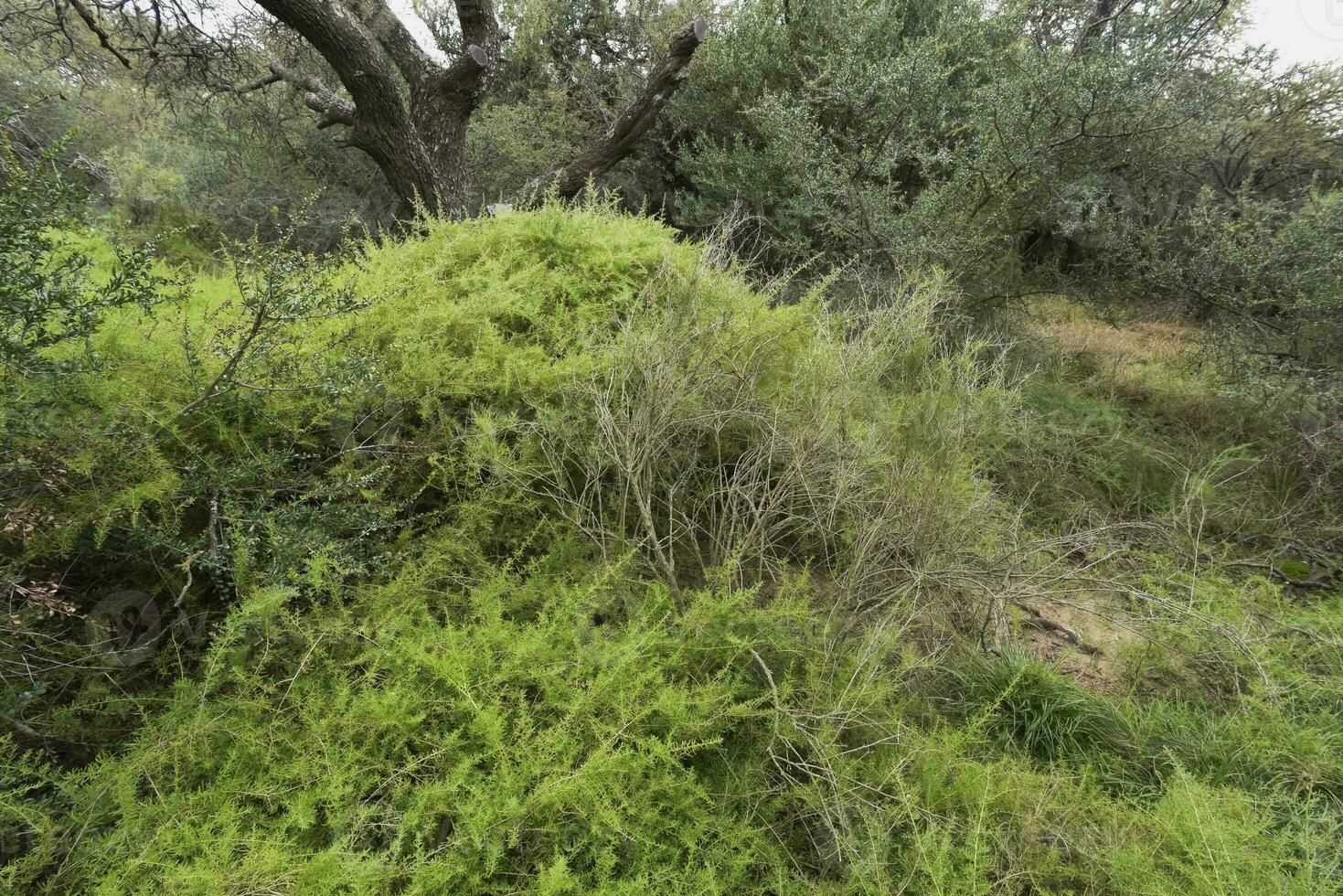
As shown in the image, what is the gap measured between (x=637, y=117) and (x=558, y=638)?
250 inches

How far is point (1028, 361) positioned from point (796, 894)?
236 inches

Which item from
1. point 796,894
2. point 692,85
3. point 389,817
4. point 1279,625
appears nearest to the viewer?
point 389,817

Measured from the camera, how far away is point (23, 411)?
5.54 feet

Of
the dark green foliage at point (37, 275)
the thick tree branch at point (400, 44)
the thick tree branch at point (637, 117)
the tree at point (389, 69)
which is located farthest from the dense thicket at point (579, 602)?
the thick tree branch at point (637, 117)

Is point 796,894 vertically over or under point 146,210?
under

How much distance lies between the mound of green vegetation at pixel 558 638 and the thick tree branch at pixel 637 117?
12.8 feet

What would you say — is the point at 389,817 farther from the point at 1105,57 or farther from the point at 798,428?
the point at 1105,57

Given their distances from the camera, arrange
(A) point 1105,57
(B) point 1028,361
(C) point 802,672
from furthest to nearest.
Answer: (B) point 1028,361
(A) point 1105,57
(C) point 802,672

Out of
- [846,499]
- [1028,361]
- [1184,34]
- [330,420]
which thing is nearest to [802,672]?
[846,499]

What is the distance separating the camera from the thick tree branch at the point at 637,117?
5.97 meters

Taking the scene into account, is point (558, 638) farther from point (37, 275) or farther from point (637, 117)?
point (637, 117)

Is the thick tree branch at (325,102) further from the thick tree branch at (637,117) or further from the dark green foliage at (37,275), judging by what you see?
the dark green foliage at (37,275)

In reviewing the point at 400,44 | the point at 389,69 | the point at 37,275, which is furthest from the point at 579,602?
the point at 400,44

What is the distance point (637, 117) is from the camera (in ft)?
22.1
